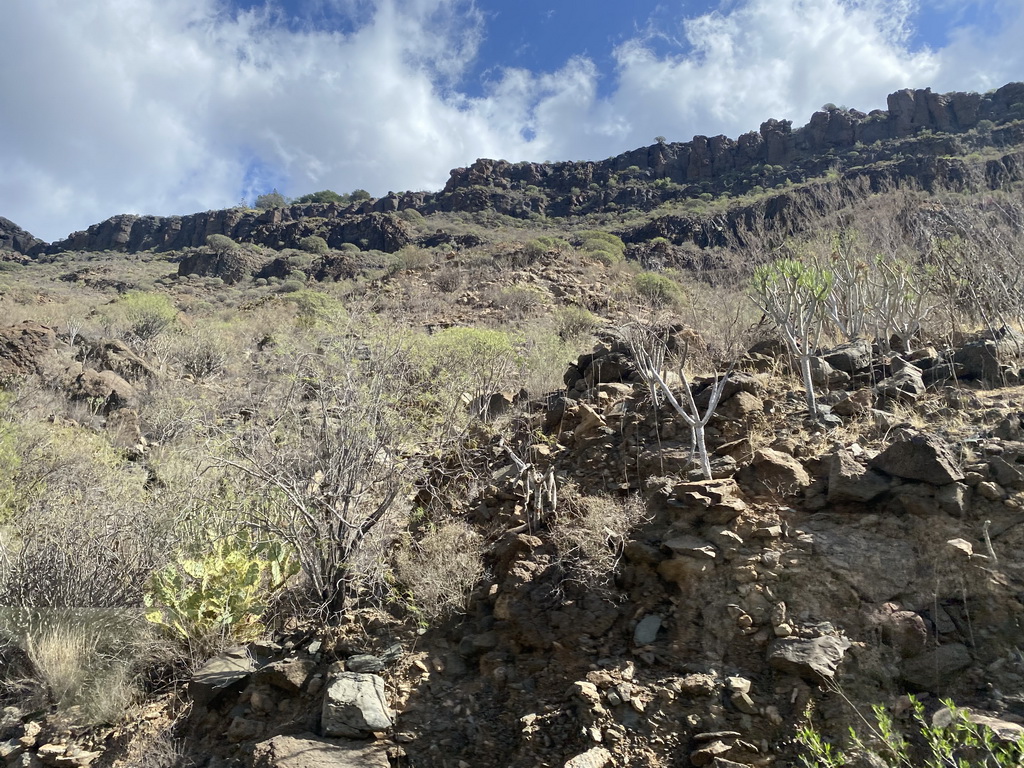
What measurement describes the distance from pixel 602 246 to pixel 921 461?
24.8 metres

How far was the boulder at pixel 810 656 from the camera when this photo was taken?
3.29 m

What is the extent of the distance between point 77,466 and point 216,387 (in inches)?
219

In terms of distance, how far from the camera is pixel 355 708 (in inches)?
152

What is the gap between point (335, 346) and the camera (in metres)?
6.13

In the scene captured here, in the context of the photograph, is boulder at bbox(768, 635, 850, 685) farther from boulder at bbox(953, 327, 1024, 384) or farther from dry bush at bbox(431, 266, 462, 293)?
dry bush at bbox(431, 266, 462, 293)

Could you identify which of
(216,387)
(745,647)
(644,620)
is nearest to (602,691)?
(644,620)

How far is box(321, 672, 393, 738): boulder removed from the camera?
3.79m

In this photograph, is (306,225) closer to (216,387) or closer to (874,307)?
(216,387)

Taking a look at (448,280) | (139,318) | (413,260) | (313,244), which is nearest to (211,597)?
(139,318)

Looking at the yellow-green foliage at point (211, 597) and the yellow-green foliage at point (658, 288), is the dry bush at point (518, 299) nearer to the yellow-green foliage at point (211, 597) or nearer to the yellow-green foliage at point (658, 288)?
the yellow-green foliage at point (658, 288)

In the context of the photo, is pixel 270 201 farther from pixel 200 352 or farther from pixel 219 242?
pixel 200 352

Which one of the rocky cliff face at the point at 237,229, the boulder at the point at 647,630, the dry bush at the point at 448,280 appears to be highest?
the rocky cliff face at the point at 237,229

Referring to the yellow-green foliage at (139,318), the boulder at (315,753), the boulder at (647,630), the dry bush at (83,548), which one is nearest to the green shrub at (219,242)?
the yellow-green foliage at (139,318)

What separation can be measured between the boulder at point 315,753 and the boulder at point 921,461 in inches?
143
